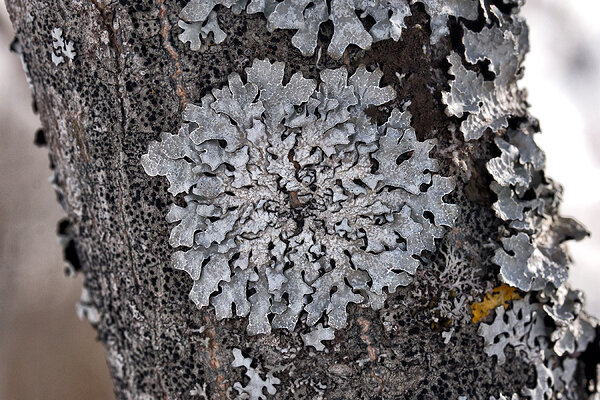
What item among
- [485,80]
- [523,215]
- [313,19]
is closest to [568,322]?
[523,215]

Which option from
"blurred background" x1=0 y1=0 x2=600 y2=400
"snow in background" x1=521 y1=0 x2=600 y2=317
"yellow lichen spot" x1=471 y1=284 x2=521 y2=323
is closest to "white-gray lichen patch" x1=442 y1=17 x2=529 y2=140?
"yellow lichen spot" x1=471 y1=284 x2=521 y2=323

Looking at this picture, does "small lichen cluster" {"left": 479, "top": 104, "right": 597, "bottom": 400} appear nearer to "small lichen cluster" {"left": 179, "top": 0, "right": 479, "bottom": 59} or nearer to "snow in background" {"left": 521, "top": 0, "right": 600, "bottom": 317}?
"small lichen cluster" {"left": 179, "top": 0, "right": 479, "bottom": 59}

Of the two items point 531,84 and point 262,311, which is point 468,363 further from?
point 531,84

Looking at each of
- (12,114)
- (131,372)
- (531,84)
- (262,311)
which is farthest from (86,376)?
(531,84)

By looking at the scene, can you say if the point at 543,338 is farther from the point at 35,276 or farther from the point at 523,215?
the point at 35,276

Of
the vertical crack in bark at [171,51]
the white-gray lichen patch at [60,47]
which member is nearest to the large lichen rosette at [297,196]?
the vertical crack in bark at [171,51]

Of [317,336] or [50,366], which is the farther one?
[50,366]
